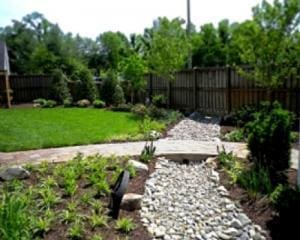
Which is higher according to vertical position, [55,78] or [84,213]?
[55,78]

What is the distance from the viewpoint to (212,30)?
32062mm

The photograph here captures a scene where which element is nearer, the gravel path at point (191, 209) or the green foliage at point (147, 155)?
the gravel path at point (191, 209)

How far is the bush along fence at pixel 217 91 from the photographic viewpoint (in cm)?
1038

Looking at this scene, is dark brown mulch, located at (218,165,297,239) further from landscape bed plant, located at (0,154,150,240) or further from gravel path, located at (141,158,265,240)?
landscape bed plant, located at (0,154,150,240)

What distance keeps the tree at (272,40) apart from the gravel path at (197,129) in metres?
1.95

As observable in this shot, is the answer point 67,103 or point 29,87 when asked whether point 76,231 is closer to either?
point 67,103

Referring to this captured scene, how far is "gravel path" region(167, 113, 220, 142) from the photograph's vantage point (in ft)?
30.4

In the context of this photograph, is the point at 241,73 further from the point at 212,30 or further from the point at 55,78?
the point at 212,30

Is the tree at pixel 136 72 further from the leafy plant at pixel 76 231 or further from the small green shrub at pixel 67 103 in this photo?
the leafy plant at pixel 76 231

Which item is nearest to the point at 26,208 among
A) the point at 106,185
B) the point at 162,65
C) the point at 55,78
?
the point at 106,185

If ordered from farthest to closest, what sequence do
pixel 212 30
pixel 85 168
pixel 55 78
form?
pixel 212 30 → pixel 55 78 → pixel 85 168

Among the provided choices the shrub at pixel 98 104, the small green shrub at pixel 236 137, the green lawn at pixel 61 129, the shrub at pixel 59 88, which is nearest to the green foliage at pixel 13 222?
the green lawn at pixel 61 129

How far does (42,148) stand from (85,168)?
257cm

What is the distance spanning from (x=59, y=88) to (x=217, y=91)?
837cm
